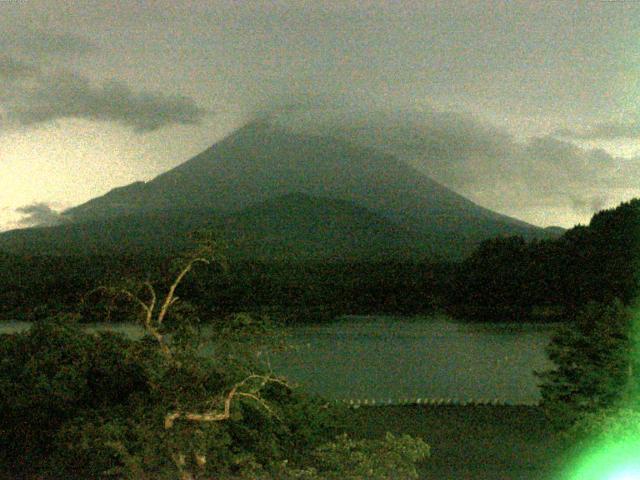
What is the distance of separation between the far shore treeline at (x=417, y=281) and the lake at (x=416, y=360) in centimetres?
159

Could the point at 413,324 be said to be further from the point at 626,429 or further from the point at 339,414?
the point at 626,429

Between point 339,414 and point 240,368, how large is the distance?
3.10 m

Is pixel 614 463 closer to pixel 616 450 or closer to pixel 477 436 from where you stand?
pixel 616 450

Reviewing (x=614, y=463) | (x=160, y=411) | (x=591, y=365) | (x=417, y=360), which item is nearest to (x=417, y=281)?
(x=417, y=360)

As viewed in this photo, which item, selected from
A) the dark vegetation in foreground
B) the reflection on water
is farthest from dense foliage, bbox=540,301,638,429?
the reflection on water

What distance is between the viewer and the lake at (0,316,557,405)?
54.6 feet

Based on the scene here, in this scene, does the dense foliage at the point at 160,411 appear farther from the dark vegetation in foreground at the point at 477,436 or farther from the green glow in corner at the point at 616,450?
the dark vegetation in foreground at the point at 477,436

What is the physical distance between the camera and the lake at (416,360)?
54.6ft

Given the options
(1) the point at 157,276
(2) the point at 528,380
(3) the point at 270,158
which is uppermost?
(3) the point at 270,158

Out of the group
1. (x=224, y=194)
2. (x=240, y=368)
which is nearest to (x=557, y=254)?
(x=240, y=368)

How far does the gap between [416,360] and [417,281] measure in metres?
12.7

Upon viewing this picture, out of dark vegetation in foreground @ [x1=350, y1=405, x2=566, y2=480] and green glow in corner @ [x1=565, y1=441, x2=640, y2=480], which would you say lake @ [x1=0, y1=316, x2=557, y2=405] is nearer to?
dark vegetation in foreground @ [x1=350, y1=405, x2=566, y2=480]

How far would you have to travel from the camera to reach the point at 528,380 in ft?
60.6

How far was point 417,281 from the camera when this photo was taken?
34.4 m
